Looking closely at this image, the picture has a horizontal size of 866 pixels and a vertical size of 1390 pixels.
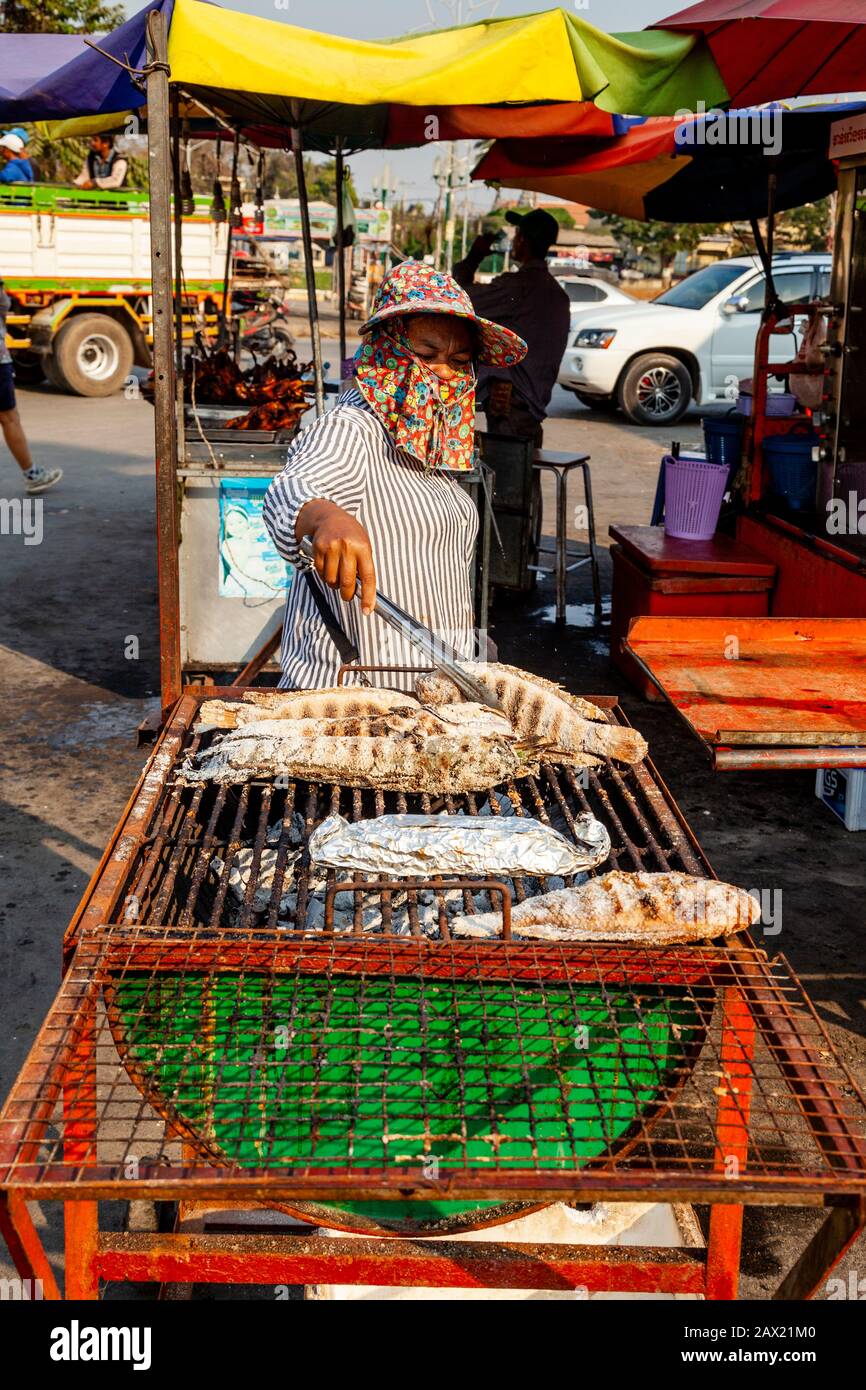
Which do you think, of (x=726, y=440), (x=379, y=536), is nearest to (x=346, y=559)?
(x=379, y=536)

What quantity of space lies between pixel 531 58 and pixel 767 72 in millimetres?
971

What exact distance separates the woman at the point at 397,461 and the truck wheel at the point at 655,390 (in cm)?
1157

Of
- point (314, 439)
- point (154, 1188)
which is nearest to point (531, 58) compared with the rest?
point (314, 439)

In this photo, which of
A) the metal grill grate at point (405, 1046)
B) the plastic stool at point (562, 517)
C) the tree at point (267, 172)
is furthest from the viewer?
the tree at point (267, 172)

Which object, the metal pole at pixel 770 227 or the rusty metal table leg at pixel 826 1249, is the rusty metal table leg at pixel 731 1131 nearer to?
the rusty metal table leg at pixel 826 1249

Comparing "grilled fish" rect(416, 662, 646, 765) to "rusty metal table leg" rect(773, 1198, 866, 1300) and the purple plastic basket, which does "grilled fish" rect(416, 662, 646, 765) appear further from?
the purple plastic basket

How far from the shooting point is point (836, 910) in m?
4.16

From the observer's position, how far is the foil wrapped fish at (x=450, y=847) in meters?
1.94

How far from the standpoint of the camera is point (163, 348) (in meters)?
4.39

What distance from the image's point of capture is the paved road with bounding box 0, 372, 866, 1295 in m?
3.61

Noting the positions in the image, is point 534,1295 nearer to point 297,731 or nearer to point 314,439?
point 297,731

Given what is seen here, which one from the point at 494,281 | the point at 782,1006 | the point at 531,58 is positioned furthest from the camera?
the point at 494,281

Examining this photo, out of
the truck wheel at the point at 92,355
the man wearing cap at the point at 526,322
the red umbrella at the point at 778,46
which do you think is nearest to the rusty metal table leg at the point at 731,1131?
the red umbrella at the point at 778,46

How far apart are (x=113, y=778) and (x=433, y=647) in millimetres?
2787
